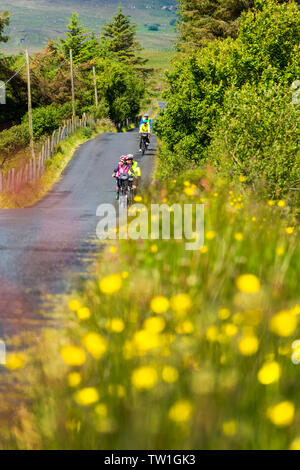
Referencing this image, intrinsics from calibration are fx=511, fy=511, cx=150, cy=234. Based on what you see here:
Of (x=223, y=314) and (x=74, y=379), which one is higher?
(x=223, y=314)

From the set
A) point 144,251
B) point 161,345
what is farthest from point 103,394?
point 144,251

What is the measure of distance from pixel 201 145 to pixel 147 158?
6.64 m

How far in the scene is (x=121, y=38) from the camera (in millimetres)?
99875

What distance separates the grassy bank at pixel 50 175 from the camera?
22328 mm

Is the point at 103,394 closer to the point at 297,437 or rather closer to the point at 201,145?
the point at 297,437

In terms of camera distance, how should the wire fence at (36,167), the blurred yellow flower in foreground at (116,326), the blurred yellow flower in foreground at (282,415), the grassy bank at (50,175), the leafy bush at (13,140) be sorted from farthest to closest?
the leafy bush at (13,140) → the wire fence at (36,167) → the grassy bank at (50,175) → the blurred yellow flower in foreground at (116,326) → the blurred yellow flower in foreground at (282,415)

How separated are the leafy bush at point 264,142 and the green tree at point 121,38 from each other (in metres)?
87.5

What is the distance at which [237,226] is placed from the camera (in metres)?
5.69

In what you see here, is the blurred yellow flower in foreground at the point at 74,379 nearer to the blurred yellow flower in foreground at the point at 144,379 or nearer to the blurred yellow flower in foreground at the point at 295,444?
the blurred yellow flower in foreground at the point at 144,379

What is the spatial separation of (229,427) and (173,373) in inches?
14.4

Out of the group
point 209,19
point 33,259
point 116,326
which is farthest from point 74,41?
point 116,326
